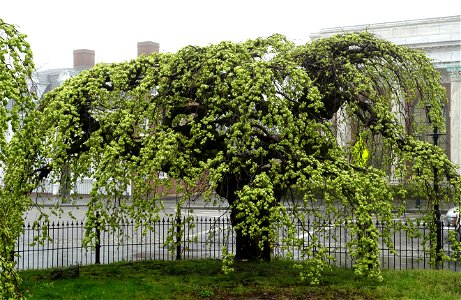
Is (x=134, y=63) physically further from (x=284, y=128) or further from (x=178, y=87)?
(x=284, y=128)

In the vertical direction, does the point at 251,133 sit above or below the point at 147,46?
below

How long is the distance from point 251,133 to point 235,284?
342 centimetres

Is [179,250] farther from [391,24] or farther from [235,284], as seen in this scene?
[391,24]

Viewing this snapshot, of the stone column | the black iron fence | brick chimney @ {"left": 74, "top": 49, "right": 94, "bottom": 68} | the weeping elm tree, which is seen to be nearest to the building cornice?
the stone column

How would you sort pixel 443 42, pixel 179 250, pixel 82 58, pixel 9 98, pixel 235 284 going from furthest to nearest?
pixel 82 58 → pixel 443 42 → pixel 179 250 → pixel 235 284 → pixel 9 98

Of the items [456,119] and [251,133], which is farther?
[456,119]

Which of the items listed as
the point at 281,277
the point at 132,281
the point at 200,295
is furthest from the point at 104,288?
the point at 281,277

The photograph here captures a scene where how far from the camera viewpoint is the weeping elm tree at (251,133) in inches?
472

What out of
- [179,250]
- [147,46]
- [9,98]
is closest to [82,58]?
[147,46]

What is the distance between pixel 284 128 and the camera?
1255 centimetres

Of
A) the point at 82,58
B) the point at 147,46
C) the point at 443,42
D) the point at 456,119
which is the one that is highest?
the point at 147,46

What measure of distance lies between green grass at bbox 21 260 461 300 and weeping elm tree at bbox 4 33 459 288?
0.76 metres

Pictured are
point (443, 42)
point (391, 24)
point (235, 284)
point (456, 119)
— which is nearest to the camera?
point (235, 284)

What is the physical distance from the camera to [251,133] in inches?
495
